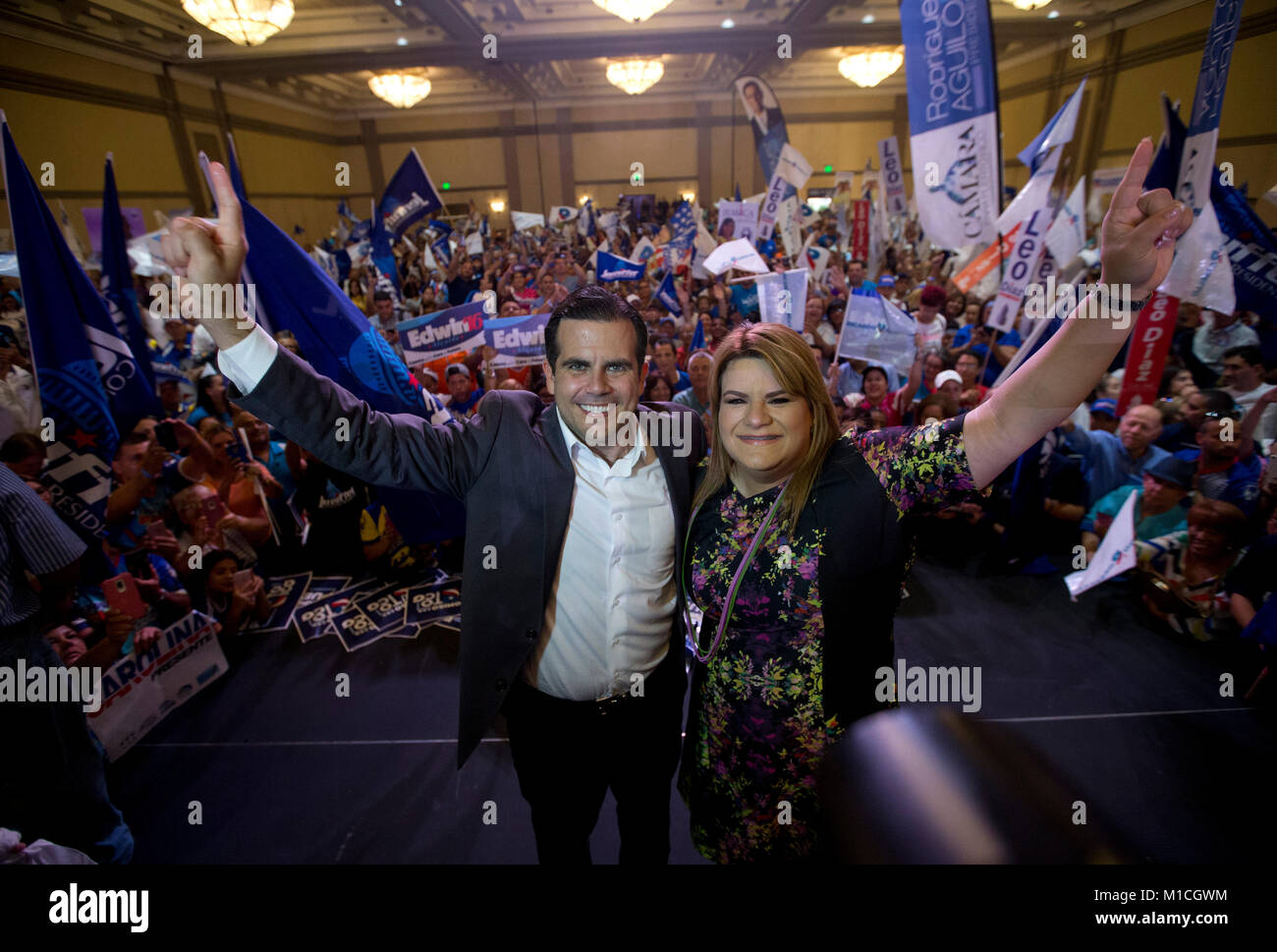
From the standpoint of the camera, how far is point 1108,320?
43.2 inches

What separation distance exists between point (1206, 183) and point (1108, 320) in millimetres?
4024

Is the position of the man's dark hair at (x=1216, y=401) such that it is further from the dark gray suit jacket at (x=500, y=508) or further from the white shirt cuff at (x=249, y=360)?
the white shirt cuff at (x=249, y=360)

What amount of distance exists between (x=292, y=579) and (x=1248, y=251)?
804 centimetres

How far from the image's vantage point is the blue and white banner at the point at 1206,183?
332 cm

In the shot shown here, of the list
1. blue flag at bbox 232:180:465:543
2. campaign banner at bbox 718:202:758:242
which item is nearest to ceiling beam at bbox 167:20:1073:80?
campaign banner at bbox 718:202:758:242

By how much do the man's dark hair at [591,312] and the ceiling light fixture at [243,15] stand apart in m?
10.8

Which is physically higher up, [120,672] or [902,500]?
[902,500]

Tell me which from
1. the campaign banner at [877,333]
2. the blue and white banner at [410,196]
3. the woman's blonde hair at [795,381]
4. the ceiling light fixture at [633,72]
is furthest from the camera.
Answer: the ceiling light fixture at [633,72]

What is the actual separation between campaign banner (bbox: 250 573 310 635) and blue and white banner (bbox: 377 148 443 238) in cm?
437

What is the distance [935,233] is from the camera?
3389 mm

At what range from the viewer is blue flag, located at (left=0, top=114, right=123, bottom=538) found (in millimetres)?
2963

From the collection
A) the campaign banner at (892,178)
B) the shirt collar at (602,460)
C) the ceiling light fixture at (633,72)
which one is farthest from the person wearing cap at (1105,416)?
the ceiling light fixture at (633,72)
